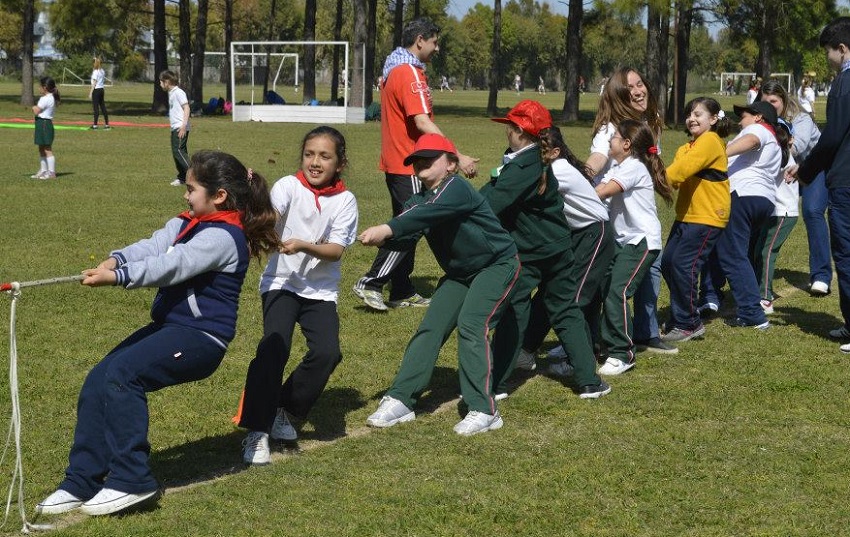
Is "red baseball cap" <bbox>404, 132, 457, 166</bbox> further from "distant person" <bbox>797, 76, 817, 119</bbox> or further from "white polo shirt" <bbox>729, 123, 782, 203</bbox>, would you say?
"distant person" <bbox>797, 76, 817, 119</bbox>

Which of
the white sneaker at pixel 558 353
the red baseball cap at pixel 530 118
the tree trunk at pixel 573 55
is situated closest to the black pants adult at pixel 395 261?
the white sneaker at pixel 558 353

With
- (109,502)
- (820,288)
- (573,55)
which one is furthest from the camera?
(573,55)

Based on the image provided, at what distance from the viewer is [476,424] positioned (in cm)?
591

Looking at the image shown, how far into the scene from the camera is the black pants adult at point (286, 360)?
539 cm

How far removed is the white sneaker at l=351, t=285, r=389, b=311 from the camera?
8977 mm

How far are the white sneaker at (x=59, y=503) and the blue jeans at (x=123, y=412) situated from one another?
0.02m

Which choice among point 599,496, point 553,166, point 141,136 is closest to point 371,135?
point 141,136

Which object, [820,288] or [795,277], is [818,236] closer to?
[820,288]

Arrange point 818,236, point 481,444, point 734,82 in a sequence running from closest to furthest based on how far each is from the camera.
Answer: point 481,444 < point 818,236 < point 734,82

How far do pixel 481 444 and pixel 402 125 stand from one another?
12.3ft

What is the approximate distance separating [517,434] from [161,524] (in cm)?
208

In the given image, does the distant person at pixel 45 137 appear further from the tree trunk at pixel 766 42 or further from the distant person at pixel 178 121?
the tree trunk at pixel 766 42

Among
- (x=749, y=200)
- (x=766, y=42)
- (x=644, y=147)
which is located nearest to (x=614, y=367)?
(x=644, y=147)

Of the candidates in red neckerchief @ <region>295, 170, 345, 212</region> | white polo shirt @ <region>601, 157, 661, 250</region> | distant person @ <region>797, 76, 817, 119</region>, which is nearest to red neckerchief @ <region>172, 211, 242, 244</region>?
red neckerchief @ <region>295, 170, 345, 212</region>
